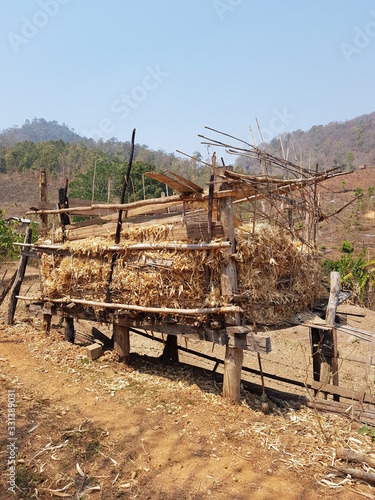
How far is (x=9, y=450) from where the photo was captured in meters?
3.85

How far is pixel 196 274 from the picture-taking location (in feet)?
17.0

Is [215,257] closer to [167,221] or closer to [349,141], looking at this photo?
[167,221]

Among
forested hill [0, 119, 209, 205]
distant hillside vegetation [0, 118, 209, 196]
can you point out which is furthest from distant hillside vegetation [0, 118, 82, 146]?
distant hillside vegetation [0, 118, 209, 196]

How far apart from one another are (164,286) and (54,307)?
11.3ft

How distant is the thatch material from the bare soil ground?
51.9 inches

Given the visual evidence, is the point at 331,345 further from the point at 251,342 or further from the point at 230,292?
the point at 230,292

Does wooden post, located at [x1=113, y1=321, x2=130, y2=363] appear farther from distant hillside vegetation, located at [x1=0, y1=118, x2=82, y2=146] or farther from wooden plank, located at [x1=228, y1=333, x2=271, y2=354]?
distant hillside vegetation, located at [x1=0, y1=118, x2=82, y2=146]

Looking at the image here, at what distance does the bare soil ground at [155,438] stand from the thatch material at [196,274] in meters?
1.32

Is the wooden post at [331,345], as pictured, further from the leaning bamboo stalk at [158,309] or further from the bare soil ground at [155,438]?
the leaning bamboo stalk at [158,309]

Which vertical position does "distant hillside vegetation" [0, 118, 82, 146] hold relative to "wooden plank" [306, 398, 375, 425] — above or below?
above

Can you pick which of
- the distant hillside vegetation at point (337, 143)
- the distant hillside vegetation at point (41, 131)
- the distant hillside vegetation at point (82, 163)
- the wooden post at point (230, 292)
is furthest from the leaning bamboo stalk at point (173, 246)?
the distant hillside vegetation at point (41, 131)

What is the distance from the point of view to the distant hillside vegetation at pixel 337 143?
55.6 m

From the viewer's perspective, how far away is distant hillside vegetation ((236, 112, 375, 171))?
182 feet

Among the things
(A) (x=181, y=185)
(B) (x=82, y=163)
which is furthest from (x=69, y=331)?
(B) (x=82, y=163)
